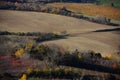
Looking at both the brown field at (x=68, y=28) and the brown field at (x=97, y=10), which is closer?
the brown field at (x=68, y=28)

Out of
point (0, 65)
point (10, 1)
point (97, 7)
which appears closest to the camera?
point (0, 65)

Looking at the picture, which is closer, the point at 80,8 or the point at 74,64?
the point at 74,64

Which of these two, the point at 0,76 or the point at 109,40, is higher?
the point at 0,76

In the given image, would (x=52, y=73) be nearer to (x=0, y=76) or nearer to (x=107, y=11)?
(x=0, y=76)

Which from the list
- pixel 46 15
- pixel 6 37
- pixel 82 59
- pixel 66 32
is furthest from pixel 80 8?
pixel 82 59

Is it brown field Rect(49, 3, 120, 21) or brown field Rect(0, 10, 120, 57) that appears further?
brown field Rect(49, 3, 120, 21)

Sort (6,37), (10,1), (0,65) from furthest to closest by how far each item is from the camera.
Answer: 1. (10,1)
2. (6,37)
3. (0,65)

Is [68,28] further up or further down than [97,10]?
further up

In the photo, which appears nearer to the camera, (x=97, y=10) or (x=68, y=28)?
(x=68, y=28)
